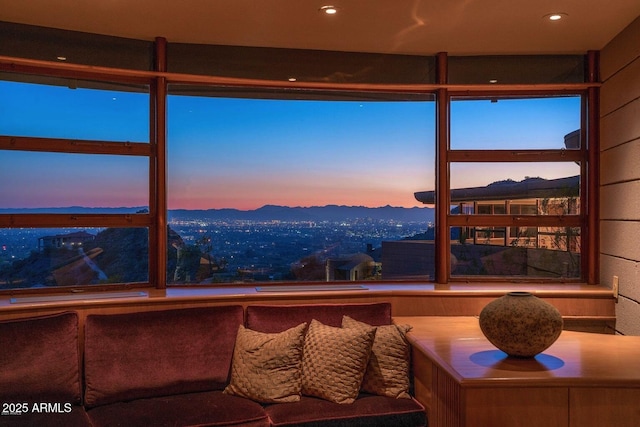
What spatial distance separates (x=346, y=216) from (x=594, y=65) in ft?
6.60

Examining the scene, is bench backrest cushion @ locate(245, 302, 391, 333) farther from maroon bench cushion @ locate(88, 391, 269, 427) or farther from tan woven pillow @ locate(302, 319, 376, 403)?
maroon bench cushion @ locate(88, 391, 269, 427)

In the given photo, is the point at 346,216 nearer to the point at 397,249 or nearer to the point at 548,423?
the point at 397,249

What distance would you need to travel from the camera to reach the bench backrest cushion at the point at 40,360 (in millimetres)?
2691

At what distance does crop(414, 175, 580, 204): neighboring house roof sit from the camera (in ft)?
13.1

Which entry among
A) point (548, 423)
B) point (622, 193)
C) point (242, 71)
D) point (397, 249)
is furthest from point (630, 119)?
point (242, 71)

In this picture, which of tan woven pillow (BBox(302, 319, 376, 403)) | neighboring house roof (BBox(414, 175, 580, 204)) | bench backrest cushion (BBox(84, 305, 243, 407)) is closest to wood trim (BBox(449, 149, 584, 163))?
neighboring house roof (BBox(414, 175, 580, 204))

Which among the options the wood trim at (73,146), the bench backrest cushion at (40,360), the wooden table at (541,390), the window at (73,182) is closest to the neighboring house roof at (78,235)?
the window at (73,182)

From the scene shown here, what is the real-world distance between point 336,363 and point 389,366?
1.02ft

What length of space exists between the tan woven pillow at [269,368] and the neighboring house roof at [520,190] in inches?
64.5

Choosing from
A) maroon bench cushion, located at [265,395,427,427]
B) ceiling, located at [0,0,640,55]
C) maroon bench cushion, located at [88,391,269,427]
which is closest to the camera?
maroon bench cushion, located at [88,391,269,427]

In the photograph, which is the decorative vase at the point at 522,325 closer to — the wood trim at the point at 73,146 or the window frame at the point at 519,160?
the window frame at the point at 519,160

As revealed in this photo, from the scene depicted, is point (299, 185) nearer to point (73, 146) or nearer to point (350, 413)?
point (73, 146)

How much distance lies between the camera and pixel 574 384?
7.41 feet

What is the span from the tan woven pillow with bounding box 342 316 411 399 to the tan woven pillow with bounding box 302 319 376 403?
0.09 m
